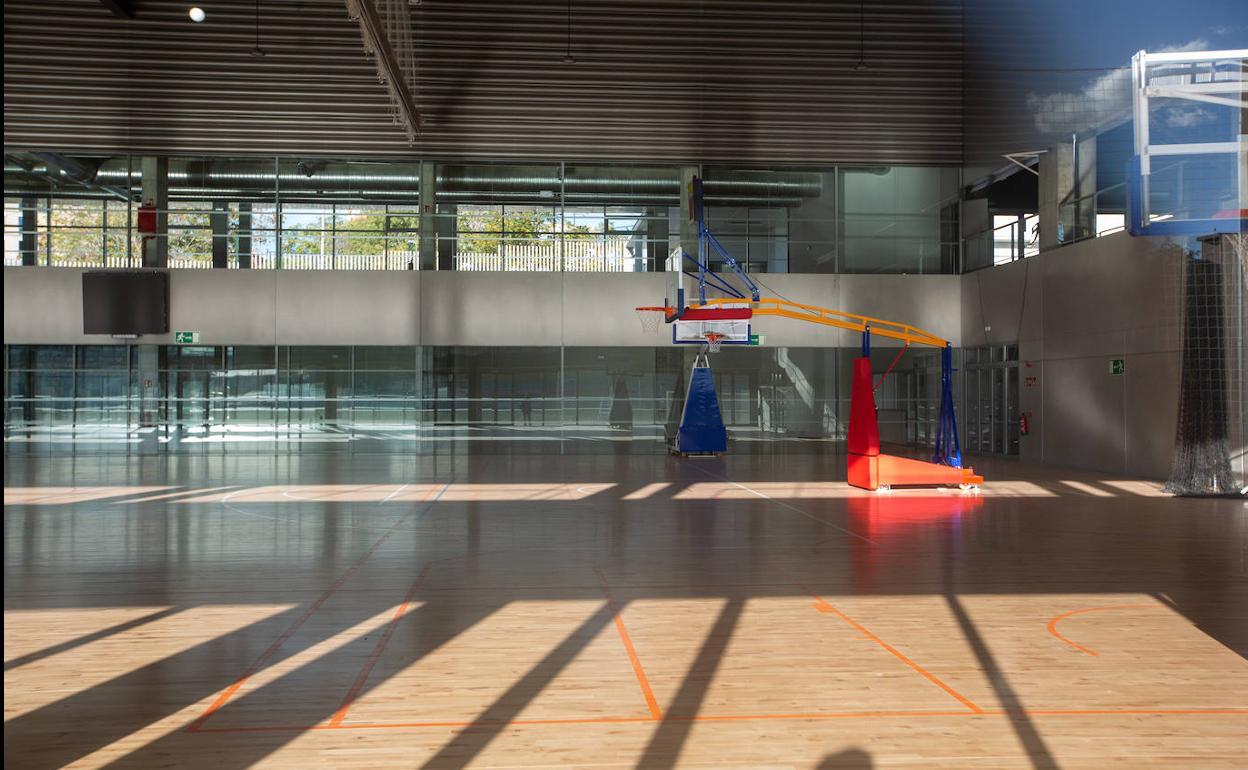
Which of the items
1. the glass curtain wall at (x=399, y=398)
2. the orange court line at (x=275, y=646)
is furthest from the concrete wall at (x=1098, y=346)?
the orange court line at (x=275, y=646)

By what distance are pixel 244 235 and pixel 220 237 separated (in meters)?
0.55

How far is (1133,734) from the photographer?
13.7 feet

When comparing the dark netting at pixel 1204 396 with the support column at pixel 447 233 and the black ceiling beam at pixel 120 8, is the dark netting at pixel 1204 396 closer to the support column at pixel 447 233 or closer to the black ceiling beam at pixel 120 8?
the support column at pixel 447 233

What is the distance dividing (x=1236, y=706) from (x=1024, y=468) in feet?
49.2

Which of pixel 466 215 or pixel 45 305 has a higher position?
pixel 466 215

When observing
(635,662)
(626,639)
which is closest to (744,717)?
(635,662)

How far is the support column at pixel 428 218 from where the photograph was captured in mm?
22891

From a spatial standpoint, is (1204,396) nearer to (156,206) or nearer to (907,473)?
(907,473)

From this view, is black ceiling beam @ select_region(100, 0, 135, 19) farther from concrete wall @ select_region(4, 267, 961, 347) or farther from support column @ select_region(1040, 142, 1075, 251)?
support column @ select_region(1040, 142, 1075, 251)

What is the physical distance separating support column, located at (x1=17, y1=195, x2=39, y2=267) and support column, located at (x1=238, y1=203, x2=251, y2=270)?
4.40m

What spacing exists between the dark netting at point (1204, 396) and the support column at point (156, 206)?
67.6 feet

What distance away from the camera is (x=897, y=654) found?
5438mm

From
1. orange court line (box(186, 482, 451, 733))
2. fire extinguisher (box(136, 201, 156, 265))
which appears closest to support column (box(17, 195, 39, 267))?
fire extinguisher (box(136, 201, 156, 265))

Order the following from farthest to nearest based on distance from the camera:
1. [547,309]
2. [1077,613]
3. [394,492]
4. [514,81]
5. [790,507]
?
1. [547,309]
2. [514,81]
3. [394,492]
4. [790,507]
5. [1077,613]
